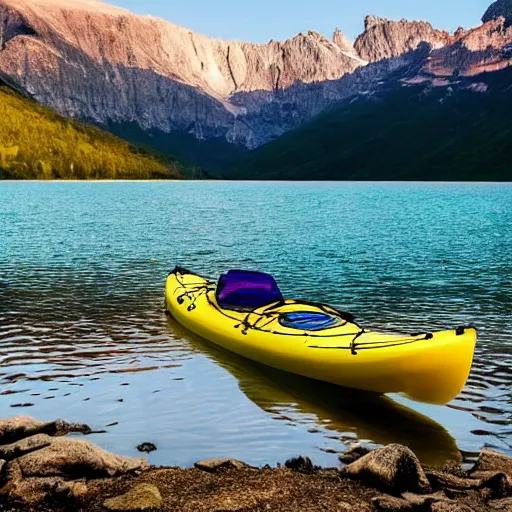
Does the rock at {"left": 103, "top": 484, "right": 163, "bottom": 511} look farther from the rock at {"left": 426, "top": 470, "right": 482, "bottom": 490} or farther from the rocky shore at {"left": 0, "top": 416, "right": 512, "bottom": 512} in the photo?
the rock at {"left": 426, "top": 470, "right": 482, "bottom": 490}

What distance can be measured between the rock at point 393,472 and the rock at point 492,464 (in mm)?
1355

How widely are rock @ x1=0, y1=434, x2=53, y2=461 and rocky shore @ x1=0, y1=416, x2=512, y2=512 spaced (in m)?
0.02

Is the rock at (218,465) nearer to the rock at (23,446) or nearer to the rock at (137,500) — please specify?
the rock at (137,500)

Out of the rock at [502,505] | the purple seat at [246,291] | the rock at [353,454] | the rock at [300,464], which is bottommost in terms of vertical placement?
the rock at [353,454]

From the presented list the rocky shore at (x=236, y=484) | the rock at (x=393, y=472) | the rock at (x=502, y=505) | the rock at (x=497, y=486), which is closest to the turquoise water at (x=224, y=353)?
the rocky shore at (x=236, y=484)

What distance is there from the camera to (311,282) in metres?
34.1

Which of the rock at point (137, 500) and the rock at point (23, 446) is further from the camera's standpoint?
the rock at point (23, 446)

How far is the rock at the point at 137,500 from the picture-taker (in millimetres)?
9758

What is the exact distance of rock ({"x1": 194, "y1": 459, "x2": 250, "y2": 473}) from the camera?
11.7 meters

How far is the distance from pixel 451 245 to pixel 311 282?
2387 centimetres

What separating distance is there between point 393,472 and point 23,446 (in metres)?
6.71

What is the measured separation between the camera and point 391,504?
32.6 ft

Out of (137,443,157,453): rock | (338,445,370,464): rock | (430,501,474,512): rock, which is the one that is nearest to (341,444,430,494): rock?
(430,501,474,512): rock

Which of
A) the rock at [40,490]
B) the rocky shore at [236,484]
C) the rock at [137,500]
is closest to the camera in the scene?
the rock at [137,500]
